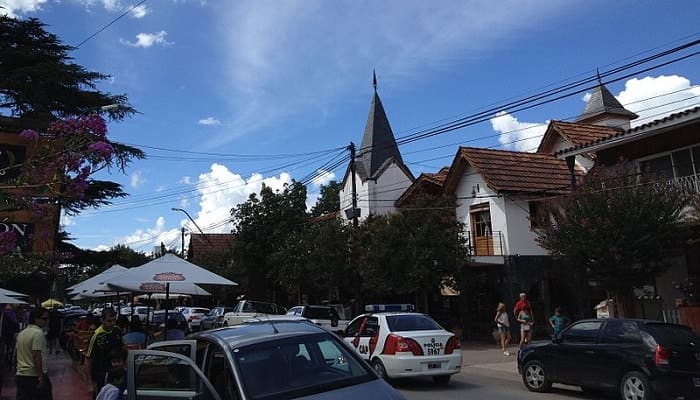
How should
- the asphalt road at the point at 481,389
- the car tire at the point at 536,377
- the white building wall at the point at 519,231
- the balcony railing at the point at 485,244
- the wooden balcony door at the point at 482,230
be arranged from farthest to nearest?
1. the wooden balcony door at the point at 482,230
2. the balcony railing at the point at 485,244
3. the white building wall at the point at 519,231
4. the car tire at the point at 536,377
5. the asphalt road at the point at 481,389

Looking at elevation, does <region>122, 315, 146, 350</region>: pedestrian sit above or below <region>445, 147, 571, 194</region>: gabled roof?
below

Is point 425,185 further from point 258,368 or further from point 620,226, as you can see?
point 258,368

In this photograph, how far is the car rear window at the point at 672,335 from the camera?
9836 millimetres

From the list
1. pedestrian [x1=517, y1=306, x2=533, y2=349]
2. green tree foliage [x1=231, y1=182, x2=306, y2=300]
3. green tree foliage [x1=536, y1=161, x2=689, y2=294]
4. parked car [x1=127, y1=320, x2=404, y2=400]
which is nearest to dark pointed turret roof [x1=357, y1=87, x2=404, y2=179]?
green tree foliage [x1=231, y1=182, x2=306, y2=300]

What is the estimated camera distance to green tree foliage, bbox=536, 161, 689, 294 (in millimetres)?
15469

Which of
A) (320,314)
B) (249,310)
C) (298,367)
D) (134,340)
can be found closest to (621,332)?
(298,367)

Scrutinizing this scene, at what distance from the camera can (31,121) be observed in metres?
17.0

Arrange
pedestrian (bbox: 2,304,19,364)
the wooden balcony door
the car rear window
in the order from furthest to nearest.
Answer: the wooden balcony door
pedestrian (bbox: 2,304,19,364)
the car rear window

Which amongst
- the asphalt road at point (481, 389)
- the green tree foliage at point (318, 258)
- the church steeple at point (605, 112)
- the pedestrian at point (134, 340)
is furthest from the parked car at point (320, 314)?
the church steeple at point (605, 112)

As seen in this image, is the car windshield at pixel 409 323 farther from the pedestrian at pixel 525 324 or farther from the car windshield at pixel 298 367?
the car windshield at pixel 298 367

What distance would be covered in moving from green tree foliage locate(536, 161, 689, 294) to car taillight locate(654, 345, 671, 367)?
20.8 feet

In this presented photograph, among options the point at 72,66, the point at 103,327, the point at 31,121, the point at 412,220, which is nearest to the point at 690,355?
the point at 103,327

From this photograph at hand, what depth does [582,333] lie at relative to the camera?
11.3 meters

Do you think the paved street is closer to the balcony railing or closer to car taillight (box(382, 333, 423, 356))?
car taillight (box(382, 333, 423, 356))
